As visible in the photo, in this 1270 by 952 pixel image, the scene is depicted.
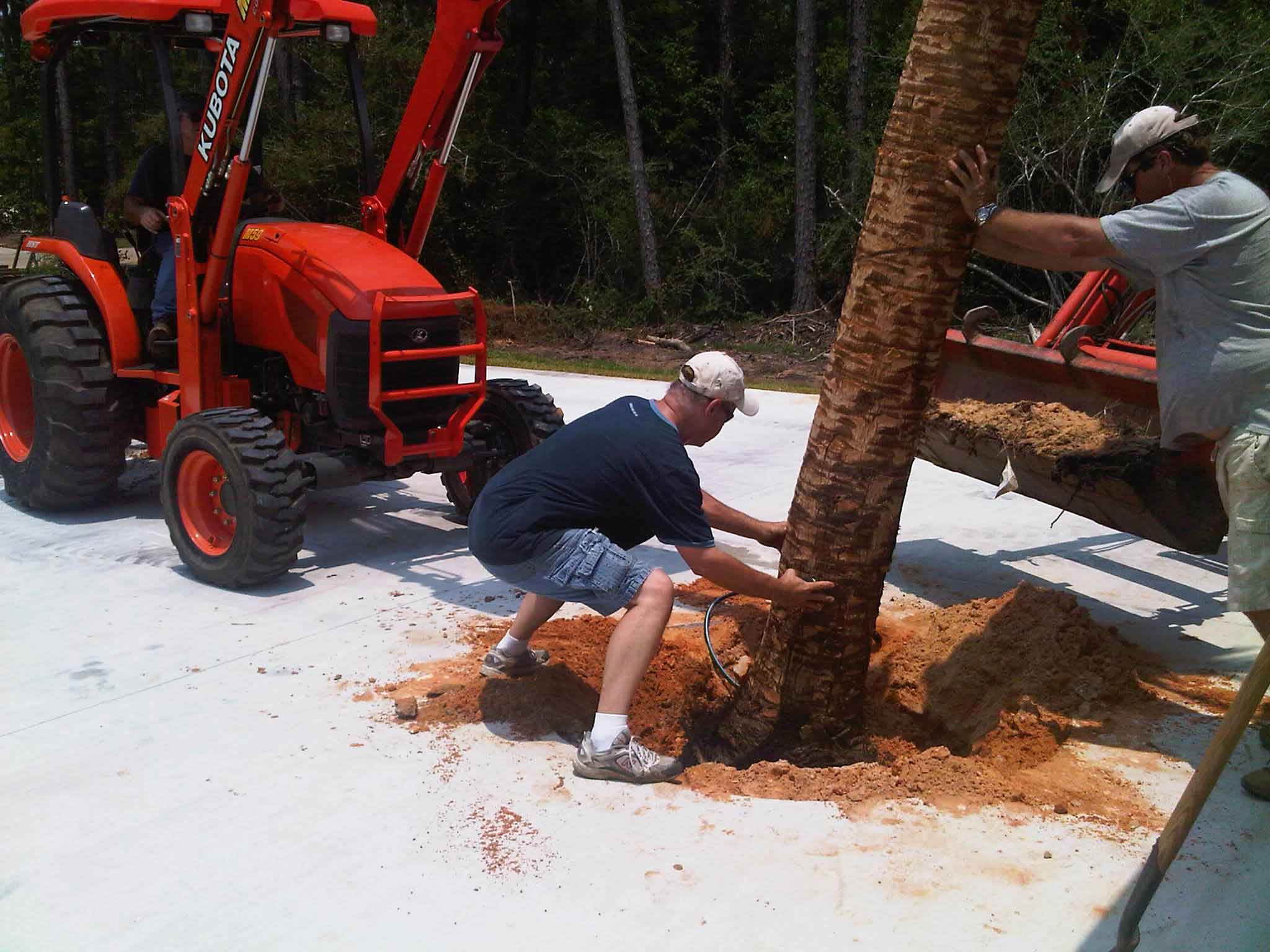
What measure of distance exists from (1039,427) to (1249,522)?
173cm

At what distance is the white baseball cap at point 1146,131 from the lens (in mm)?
3777

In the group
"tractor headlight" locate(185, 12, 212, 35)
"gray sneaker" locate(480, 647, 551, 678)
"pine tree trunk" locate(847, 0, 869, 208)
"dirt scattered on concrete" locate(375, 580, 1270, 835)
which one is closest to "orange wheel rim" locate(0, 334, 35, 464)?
"tractor headlight" locate(185, 12, 212, 35)

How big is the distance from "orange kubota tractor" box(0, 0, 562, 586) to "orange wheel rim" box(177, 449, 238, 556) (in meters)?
0.01

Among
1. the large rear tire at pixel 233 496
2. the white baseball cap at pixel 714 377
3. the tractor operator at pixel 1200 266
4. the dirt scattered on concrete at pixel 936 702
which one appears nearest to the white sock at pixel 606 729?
the dirt scattered on concrete at pixel 936 702

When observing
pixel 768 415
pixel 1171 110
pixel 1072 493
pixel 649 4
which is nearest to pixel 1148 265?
pixel 1171 110

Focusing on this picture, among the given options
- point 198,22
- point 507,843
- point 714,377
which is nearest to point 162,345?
point 198,22

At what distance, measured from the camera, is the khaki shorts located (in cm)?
366

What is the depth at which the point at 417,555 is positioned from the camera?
644 centimetres

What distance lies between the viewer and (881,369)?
3.82 metres

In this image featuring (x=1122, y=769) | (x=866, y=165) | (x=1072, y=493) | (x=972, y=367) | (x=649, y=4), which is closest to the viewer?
(x=1122, y=769)

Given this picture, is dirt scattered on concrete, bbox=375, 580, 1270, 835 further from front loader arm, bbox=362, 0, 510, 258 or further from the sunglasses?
front loader arm, bbox=362, 0, 510, 258

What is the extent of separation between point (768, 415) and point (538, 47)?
647 inches

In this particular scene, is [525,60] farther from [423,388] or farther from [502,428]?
[423,388]

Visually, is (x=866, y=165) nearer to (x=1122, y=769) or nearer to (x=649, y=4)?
(x=649, y=4)
